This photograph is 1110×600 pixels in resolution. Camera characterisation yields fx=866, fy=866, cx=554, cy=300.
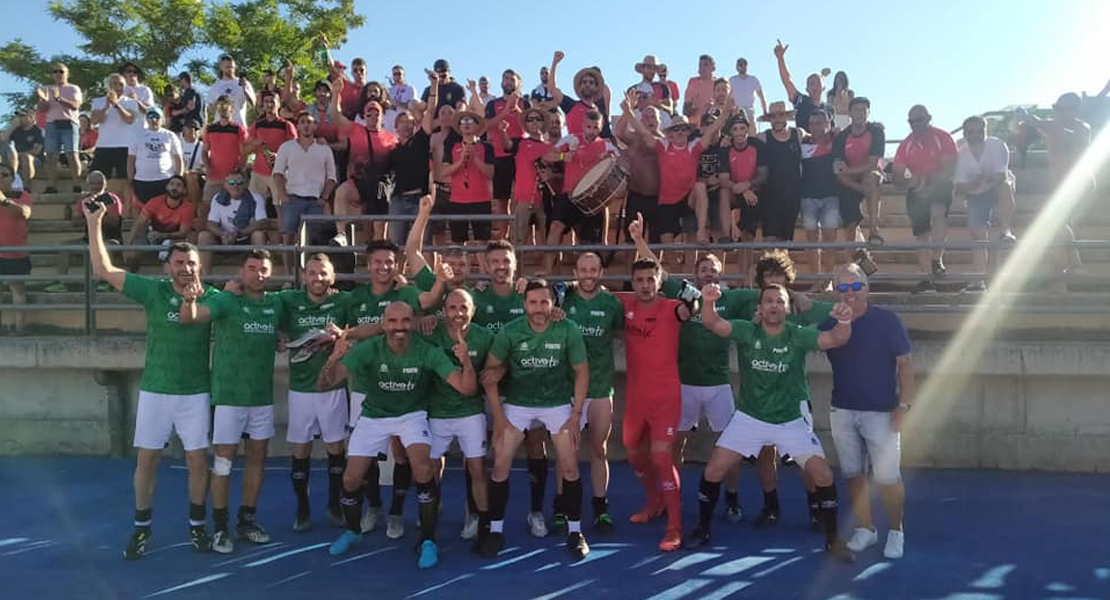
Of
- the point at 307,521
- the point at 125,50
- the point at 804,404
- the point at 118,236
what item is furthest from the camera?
the point at 125,50

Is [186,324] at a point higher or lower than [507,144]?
lower

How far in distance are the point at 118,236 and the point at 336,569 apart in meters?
7.21

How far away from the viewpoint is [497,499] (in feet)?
20.9

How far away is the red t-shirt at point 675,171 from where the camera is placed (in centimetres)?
938

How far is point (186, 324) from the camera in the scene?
636cm

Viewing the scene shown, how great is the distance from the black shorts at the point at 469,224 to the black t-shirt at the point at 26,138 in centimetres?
879

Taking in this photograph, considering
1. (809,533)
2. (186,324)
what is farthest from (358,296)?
(809,533)

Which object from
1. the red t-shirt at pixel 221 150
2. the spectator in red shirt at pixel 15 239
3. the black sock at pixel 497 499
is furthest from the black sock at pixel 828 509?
the spectator in red shirt at pixel 15 239

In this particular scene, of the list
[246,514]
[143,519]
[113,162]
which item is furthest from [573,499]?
[113,162]

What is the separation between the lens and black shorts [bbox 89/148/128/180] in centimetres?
1235

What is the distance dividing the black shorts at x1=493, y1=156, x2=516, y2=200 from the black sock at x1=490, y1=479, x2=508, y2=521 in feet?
14.5

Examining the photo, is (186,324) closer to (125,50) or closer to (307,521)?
(307,521)

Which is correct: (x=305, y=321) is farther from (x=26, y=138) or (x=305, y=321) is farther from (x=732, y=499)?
(x=26, y=138)

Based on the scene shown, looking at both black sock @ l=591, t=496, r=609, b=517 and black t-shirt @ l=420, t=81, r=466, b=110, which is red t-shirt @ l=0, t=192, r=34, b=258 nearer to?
black t-shirt @ l=420, t=81, r=466, b=110
